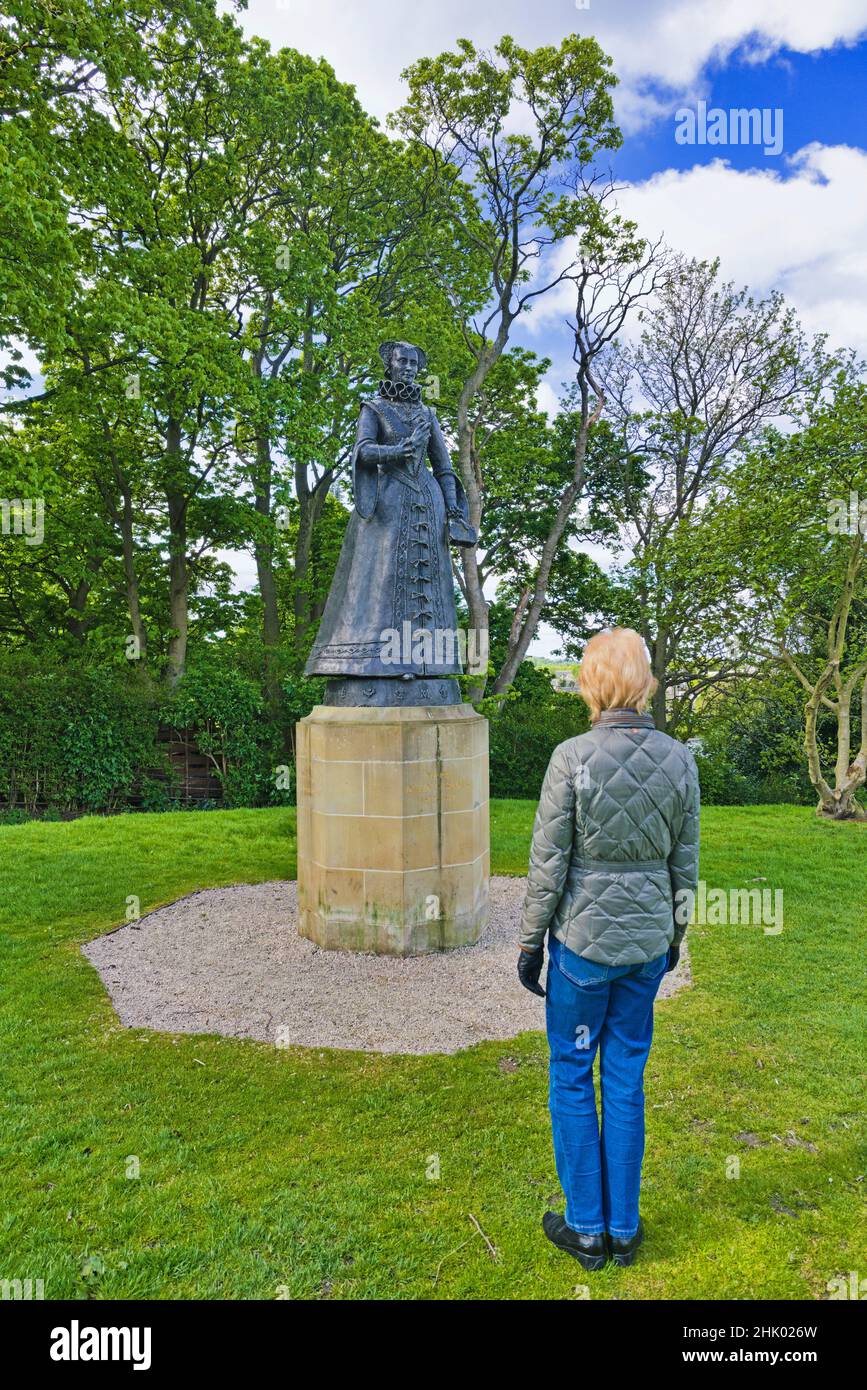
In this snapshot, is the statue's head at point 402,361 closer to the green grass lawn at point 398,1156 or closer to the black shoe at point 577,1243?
the green grass lawn at point 398,1156

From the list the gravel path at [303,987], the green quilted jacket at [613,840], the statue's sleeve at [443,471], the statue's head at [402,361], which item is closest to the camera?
the green quilted jacket at [613,840]

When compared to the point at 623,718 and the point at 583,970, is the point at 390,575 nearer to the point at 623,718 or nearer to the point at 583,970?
the point at 623,718

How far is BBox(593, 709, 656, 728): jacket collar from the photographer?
2.81 metres

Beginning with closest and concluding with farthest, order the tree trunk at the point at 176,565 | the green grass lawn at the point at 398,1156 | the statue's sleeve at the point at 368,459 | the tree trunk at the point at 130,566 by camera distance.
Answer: the green grass lawn at the point at 398,1156, the statue's sleeve at the point at 368,459, the tree trunk at the point at 130,566, the tree trunk at the point at 176,565

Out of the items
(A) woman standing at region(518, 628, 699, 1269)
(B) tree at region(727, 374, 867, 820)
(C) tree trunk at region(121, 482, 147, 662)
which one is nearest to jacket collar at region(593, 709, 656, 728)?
(A) woman standing at region(518, 628, 699, 1269)

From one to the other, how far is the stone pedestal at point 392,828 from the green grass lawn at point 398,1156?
5.81 feet

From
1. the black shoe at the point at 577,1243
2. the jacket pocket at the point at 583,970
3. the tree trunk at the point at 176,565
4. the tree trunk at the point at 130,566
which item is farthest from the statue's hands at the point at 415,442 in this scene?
the tree trunk at the point at 130,566

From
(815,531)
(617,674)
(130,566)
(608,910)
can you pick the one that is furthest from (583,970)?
(130,566)

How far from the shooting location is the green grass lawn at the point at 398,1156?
2910 mm

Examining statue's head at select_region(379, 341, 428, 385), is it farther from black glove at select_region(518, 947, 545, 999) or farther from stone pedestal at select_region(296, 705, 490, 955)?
black glove at select_region(518, 947, 545, 999)

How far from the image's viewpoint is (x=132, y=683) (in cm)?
1684

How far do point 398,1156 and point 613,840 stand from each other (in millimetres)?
2166

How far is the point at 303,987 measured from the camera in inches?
232
